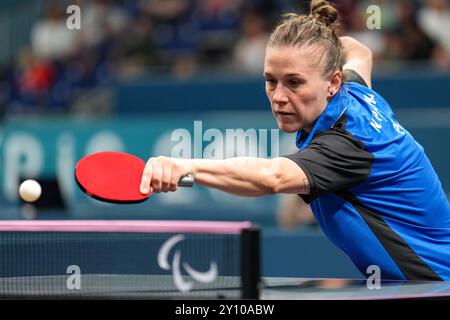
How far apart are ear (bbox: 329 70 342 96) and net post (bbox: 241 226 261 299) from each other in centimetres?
78

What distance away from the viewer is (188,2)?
14281 mm

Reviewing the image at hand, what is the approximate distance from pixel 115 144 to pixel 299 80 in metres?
7.34

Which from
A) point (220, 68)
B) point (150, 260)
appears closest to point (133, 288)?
point (150, 260)

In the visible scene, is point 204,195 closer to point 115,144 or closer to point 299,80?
point 115,144

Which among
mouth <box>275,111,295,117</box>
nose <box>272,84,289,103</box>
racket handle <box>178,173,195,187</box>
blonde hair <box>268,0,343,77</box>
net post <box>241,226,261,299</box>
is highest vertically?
blonde hair <box>268,0,343,77</box>

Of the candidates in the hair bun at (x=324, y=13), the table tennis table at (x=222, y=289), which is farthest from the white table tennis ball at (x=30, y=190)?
the hair bun at (x=324, y=13)

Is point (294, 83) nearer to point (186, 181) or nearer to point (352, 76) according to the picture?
point (186, 181)

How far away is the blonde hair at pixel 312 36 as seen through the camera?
3.81 m

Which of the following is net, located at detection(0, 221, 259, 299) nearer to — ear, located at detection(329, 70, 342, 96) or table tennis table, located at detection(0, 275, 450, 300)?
table tennis table, located at detection(0, 275, 450, 300)

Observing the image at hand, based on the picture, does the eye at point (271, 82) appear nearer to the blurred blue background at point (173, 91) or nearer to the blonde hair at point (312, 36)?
the blonde hair at point (312, 36)

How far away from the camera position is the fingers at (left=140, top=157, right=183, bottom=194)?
3.27m

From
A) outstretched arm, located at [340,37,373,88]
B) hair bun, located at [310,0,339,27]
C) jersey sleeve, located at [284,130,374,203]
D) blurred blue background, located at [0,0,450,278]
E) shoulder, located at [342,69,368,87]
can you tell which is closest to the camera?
jersey sleeve, located at [284,130,374,203]

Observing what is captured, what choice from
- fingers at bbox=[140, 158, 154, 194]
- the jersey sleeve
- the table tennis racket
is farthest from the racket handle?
the jersey sleeve

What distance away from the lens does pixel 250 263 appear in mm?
3510
